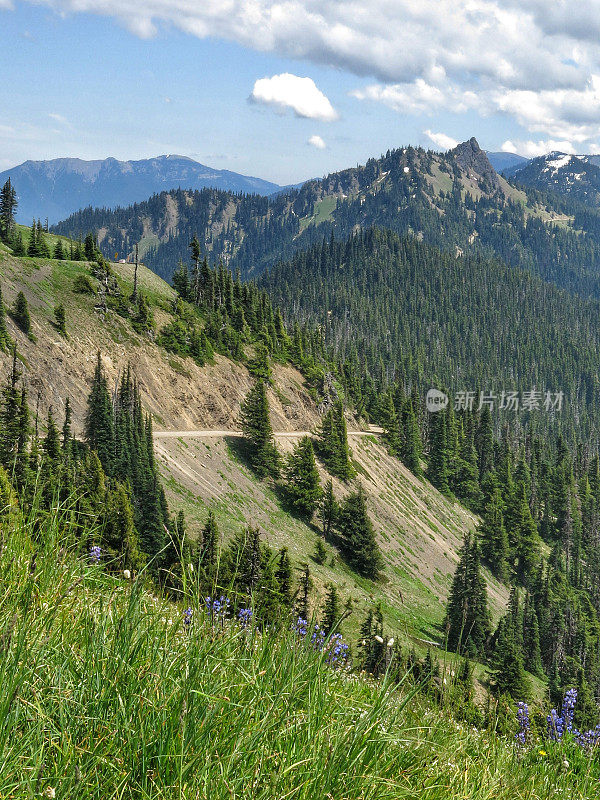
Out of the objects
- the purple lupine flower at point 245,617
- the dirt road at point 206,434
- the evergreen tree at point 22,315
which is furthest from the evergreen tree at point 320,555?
the purple lupine flower at point 245,617

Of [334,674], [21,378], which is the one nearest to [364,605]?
[21,378]

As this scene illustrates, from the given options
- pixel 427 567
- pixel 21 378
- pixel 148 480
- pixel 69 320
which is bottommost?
pixel 427 567

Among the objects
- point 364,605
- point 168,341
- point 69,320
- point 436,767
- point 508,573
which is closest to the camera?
point 436,767

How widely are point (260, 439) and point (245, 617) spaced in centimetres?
6792

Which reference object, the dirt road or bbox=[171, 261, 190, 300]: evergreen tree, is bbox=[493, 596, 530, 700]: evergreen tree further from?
bbox=[171, 261, 190, 300]: evergreen tree

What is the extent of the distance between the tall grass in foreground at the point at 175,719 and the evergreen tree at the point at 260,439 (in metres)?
68.3

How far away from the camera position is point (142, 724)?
293cm

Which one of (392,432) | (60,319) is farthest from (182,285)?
(392,432)

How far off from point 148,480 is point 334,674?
48717 mm

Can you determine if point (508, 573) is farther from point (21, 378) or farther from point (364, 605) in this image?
point (21, 378)

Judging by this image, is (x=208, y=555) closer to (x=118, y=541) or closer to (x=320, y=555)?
(x=118, y=541)

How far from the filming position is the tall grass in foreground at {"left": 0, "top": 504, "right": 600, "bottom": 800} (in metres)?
2.79

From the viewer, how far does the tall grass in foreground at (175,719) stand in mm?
2787

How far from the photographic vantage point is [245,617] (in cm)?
571
